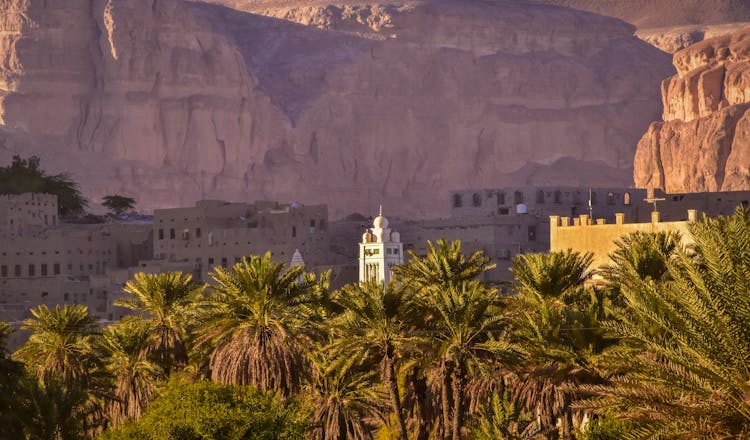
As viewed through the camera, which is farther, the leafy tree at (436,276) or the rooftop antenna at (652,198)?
the rooftop antenna at (652,198)

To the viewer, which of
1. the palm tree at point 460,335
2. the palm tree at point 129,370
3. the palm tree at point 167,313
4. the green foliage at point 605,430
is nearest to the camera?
the green foliage at point 605,430

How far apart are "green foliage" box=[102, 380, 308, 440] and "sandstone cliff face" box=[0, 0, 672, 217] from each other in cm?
9595

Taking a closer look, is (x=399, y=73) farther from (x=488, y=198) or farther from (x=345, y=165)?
(x=488, y=198)

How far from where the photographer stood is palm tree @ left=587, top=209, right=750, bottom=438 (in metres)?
23.5

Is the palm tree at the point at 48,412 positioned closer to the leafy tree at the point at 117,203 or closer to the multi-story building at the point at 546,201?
the multi-story building at the point at 546,201

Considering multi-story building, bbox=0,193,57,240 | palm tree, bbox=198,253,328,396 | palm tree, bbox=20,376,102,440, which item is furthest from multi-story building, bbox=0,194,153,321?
palm tree, bbox=20,376,102,440

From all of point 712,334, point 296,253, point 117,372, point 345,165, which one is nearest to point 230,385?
point 117,372

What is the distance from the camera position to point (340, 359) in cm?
4138

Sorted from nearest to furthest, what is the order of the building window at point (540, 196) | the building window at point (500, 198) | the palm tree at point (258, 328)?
the palm tree at point (258, 328) < the building window at point (540, 196) < the building window at point (500, 198)

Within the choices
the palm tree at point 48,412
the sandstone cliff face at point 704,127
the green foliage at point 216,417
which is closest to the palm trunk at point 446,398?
the green foliage at point 216,417

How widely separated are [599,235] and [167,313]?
18.5 meters

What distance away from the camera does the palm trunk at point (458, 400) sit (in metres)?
40.5

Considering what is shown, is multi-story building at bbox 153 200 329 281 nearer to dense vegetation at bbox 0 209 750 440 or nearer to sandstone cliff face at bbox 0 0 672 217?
dense vegetation at bbox 0 209 750 440

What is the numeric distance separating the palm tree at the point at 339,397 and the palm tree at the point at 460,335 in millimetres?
1982
